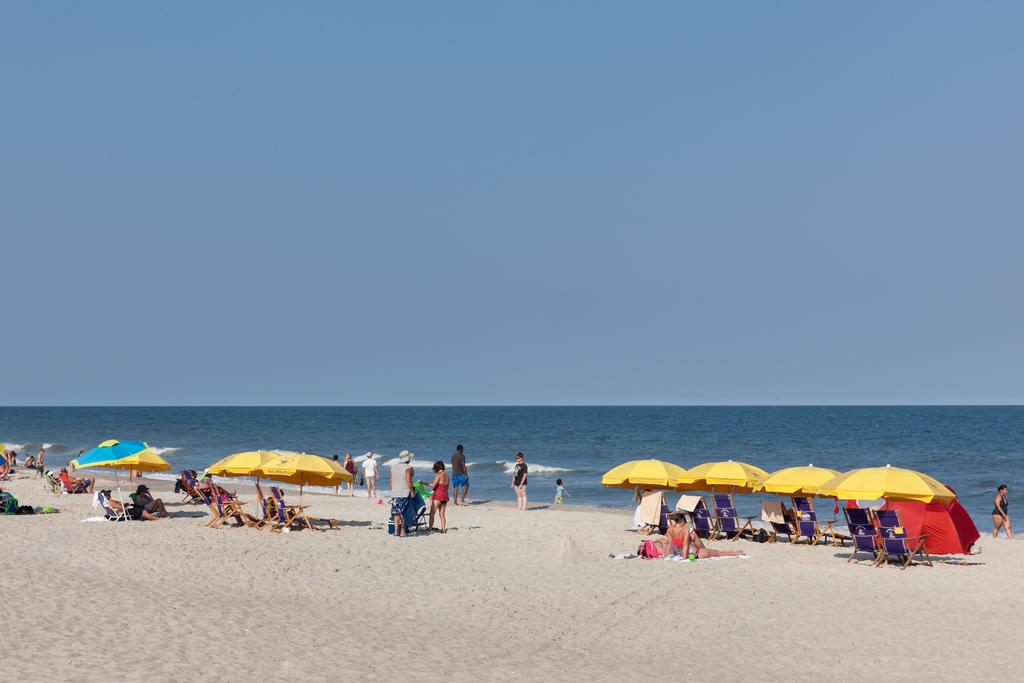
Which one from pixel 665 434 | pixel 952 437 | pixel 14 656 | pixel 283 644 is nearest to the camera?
pixel 14 656

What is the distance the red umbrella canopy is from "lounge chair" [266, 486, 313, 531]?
10.4 meters

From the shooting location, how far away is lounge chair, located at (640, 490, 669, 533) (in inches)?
716

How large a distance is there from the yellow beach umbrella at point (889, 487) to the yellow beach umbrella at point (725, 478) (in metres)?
2.78

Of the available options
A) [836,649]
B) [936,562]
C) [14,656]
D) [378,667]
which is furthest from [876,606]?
[14,656]

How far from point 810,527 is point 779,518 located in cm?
72

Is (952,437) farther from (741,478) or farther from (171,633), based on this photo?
(171,633)

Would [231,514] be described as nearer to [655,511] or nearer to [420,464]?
[655,511]

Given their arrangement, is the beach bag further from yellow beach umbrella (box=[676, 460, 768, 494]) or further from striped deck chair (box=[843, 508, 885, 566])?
striped deck chair (box=[843, 508, 885, 566])

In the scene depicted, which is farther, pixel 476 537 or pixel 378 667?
pixel 476 537

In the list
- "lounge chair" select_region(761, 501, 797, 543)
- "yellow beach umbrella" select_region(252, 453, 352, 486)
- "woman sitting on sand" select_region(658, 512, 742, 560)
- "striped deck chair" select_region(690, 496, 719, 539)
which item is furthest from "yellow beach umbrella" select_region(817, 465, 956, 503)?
"yellow beach umbrella" select_region(252, 453, 352, 486)

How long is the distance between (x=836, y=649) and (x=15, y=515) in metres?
16.7

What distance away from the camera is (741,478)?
17625 millimetres

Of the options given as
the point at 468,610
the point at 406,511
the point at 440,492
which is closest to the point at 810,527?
the point at 440,492

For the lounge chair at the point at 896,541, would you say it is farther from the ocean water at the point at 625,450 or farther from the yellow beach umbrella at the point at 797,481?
the ocean water at the point at 625,450
